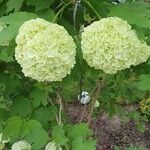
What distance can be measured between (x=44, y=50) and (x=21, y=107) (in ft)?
2.99

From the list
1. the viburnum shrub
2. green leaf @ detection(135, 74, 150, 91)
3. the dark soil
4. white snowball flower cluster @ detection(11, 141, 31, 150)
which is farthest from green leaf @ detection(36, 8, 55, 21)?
the dark soil

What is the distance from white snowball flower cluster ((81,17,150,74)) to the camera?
1.86 metres

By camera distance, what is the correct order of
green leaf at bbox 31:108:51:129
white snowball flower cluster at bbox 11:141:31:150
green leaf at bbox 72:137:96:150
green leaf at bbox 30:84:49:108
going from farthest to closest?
green leaf at bbox 31:108:51:129, green leaf at bbox 30:84:49:108, white snowball flower cluster at bbox 11:141:31:150, green leaf at bbox 72:137:96:150

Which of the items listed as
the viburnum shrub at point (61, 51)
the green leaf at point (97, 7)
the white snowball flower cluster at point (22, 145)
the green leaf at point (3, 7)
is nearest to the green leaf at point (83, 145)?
the viburnum shrub at point (61, 51)

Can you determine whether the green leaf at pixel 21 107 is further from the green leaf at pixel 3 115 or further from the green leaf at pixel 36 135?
the green leaf at pixel 36 135

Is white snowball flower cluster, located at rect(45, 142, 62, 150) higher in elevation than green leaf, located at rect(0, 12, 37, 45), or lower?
lower

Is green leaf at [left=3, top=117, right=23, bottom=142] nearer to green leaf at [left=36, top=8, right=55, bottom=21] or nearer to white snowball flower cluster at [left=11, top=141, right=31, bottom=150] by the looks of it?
white snowball flower cluster at [left=11, top=141, right=31, bottom=150]

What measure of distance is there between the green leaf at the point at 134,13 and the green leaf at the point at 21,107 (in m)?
0.82

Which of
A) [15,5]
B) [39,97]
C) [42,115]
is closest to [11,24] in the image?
[15,5]

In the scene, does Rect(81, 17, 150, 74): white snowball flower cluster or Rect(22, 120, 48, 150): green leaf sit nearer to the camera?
Rect(81, 17, 150, 74): white snowball flower cluster

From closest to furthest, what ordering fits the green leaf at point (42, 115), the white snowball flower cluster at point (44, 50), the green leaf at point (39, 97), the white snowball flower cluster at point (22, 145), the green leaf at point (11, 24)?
1. the white snowball flower cluster at point (44, 50)
2. the green leaf at point (11, 24)
3. the white snowball flower cluster at point (22, 145)
4. the green leaf at point (39, 97)
5. the green leaf at point (42, 115)

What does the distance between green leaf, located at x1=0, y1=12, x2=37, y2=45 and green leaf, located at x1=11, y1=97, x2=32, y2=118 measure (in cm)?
70

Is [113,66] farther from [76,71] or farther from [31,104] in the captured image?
[31,104]

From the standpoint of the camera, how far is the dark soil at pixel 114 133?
558 centimetres
